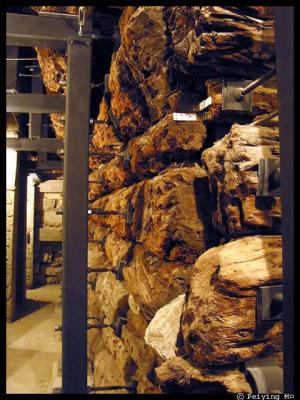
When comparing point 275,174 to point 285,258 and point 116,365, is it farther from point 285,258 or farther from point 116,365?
point 116,365

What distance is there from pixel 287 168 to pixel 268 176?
16.8 inches

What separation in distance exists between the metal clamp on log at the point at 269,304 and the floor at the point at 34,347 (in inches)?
105

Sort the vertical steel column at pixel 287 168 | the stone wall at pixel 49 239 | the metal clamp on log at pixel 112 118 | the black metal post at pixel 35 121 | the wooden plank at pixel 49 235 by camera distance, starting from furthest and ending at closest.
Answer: the wooden plank at pixel 49 235, the stone wall at pixel 49 239, the black metal post at pixel 35 121, the metal clamp on log at pixel 112 118, the vertical steel column at pixel 287 168

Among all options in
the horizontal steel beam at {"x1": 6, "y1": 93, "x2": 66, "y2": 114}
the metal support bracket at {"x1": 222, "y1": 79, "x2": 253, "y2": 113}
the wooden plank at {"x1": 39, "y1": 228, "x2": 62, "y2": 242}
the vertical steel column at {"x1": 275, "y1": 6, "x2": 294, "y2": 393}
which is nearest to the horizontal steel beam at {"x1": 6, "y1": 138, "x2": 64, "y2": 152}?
the horizontal steel beam at {"x1": 6, "y1": 93, "x2": 66, "y2": 114}

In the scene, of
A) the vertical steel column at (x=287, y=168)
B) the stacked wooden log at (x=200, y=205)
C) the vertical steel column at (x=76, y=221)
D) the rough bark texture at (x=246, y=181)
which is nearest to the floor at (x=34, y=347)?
the stacked wooden log at (x=200, y=205)

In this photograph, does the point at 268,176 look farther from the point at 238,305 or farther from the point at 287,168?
the point at 238,305

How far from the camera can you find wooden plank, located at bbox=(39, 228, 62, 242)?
24.9ft

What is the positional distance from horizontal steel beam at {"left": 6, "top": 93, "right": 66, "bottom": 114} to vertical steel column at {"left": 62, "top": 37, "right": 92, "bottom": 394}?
52 cm

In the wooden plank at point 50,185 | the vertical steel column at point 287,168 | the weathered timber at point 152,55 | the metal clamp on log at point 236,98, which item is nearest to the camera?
the vertical steel column at point 287,168

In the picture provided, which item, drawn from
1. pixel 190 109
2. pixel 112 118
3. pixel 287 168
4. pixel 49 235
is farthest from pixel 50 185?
pixel 49 235

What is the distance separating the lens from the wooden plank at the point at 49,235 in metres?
7.60

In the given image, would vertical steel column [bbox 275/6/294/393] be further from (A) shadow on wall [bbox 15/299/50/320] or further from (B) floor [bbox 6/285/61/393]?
(A) shadow on wall [bbox 15/299/50/320]

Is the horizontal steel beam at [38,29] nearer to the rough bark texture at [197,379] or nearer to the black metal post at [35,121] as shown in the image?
the rough bark texture at [197,379]

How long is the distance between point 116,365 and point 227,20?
9.34 feet
